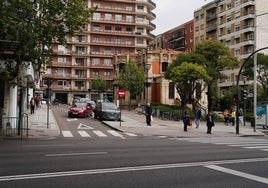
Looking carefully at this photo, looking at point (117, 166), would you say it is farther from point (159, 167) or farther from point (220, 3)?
point (220, 3)

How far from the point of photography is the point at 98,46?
3733 inches

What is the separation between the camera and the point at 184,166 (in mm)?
11008

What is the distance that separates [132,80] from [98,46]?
3649 cm

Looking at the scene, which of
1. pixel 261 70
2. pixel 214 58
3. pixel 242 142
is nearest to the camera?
pixel 242 142

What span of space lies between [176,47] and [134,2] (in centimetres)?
1705

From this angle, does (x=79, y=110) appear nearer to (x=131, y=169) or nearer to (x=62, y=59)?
(x=131, y=169)

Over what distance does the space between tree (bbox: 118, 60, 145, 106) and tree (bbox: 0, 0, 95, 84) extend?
4044 centimetres

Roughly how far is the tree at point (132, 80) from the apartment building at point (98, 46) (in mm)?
31306

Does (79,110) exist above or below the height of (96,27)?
below

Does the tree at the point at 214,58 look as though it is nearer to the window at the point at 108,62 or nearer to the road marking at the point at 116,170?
the road marking at the point at 116,170

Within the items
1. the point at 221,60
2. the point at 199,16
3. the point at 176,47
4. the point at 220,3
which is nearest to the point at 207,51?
the point at 221,60

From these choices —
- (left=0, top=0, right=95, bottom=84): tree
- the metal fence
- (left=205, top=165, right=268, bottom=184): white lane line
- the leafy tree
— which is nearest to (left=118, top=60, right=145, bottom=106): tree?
the leafy tree

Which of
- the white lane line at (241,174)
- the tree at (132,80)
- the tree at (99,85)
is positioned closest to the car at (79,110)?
the tree at (132,80)

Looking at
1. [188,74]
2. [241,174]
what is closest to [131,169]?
[241,174]
